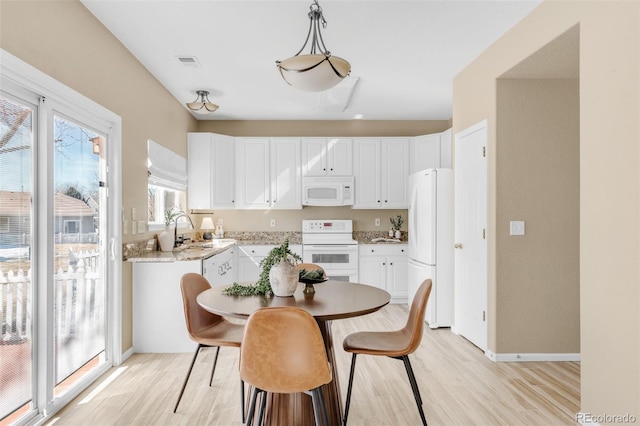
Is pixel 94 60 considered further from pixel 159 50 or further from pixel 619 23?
pixel 619 23

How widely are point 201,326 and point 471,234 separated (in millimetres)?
2497

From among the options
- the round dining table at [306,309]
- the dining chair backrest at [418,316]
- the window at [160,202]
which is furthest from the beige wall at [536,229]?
the window at [160,202]

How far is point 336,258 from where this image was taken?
524 centimetres

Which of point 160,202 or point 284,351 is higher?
point 160,202

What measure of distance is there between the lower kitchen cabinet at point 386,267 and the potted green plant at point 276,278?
318 centimetres

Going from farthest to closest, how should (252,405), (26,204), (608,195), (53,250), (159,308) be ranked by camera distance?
1. (159,308)
2. (53,250)
3. (26,204)
4. (608,195)
5. (252,405)

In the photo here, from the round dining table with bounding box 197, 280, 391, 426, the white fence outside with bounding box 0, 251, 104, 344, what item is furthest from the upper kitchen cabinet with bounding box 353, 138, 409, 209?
the white fence outside with bounding box 0, 251, 104, 344

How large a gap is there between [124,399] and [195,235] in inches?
125

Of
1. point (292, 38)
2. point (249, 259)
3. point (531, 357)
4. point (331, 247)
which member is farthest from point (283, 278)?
point (249, 259)

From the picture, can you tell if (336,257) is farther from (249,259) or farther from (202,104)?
(202,104)

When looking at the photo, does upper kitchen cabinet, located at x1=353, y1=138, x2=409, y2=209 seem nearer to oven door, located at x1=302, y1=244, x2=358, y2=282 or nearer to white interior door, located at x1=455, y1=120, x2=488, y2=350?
oven door, located at x1=302, y1=244, x2=358, y2=282

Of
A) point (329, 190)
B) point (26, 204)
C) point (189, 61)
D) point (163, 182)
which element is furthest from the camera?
point (329, 190)

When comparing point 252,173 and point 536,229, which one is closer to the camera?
point 536,229

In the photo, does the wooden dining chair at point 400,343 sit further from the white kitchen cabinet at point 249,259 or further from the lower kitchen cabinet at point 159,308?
the white kitchen cabinet at point 249,259
